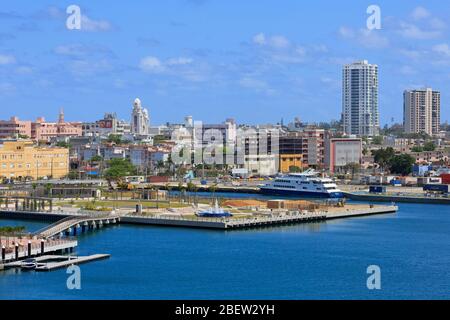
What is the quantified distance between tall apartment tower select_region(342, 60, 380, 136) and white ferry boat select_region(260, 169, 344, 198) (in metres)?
58.5

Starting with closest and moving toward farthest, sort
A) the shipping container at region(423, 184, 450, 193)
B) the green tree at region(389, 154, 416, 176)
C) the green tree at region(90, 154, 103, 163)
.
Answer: the shipping container at region(423, 184, 450, 193) → the green tree at region(389, 154, 416, 176) → the green tree at region(90, 154, 103, 163)

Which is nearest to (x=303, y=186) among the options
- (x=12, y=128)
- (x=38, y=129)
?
(x=12, y=128)

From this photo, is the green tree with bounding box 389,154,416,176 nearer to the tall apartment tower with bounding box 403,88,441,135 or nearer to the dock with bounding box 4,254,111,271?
the dock with bounding box 4,254,111,271

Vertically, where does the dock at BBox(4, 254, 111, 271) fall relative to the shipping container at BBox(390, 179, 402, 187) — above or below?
below

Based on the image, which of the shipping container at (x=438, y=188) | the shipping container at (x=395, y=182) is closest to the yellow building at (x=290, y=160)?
the shipping container at (x=395, y=182)

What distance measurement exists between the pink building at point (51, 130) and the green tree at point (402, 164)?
26.2 metres

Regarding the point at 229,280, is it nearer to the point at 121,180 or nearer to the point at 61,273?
the point at 61,273

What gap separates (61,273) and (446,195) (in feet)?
76.7

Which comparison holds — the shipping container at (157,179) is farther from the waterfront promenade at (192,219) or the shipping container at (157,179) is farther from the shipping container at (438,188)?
the waterfront promenade at (192,219)

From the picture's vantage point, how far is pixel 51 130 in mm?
70812

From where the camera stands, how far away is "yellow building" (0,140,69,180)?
4269cm

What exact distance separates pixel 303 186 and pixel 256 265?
844 inches

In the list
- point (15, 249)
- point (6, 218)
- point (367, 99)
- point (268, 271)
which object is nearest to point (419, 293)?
point (268, 271)

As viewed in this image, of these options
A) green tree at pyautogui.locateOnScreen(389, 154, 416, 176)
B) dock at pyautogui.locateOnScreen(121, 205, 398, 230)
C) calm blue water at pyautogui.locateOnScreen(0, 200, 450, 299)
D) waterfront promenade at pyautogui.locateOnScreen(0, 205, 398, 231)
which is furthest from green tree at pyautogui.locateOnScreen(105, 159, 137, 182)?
calm blue water at pyautogui.locateOnScreen(0, 200, 450, 299)
